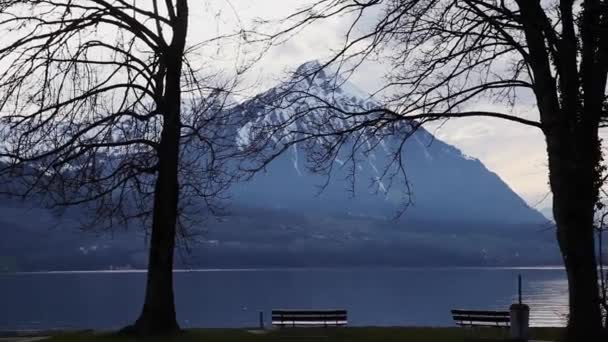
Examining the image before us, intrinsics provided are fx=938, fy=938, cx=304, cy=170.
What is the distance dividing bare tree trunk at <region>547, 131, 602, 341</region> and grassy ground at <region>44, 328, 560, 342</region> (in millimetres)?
3620

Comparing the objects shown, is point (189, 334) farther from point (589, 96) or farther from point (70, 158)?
point (589, 96)

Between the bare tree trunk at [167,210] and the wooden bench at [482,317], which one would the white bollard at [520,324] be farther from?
the bare tree trunk at [167,210]

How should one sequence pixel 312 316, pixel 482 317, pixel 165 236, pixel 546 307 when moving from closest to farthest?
pixel 165 236
pixel 482 317
pixel 312 316
pixel 546 307

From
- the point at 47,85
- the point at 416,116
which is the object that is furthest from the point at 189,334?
the point at 416,116

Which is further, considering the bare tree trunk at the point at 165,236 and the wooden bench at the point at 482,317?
the wooden bench at the point at 482,317

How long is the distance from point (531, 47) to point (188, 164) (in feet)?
39.8

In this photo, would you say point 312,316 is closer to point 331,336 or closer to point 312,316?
point 312,316

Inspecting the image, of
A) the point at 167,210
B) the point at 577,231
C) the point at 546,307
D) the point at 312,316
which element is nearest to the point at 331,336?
the point at 167,210

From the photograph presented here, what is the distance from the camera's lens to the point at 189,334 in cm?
2441

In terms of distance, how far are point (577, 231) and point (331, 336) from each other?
7752 mm

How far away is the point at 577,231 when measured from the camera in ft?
64.3

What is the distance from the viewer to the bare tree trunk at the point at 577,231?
19516mm

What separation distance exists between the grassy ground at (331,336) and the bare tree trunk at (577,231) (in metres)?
3.62

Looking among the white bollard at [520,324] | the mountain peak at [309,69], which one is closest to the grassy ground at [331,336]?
the white bollard at [520,324]
